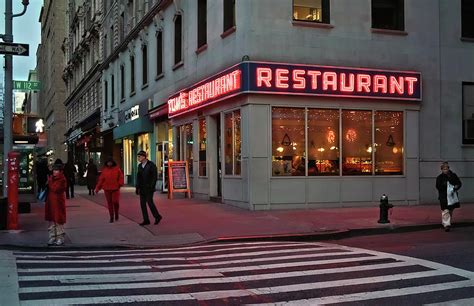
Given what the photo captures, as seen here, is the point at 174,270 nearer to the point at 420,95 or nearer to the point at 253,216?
the point at 253,216

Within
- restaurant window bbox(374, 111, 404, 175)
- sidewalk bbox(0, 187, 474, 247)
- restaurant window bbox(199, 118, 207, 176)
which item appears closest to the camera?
sidewalk bbox(0, 187, 474, 247)

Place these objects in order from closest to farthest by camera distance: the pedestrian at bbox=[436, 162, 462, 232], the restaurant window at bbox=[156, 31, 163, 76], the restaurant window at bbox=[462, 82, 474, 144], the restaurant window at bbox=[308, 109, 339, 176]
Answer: the pedestrian at bbox=[436, 162, 462, 232], the restaurant window at bbox=[308, 109, 339, 176], the restaurant window at bbox=[462, 82, 474, 144], the restaurant window at bbox=[156, 31, 163, 76]

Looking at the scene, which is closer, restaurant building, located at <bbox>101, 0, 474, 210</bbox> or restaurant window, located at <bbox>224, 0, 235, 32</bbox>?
restaurant building, located at <bbox>101, 0, 474, 210</bbox>

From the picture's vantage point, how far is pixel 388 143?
63.1 ft

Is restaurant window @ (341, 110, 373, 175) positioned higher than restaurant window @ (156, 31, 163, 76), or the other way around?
restaurant window @ (156, 31, 163, 76)

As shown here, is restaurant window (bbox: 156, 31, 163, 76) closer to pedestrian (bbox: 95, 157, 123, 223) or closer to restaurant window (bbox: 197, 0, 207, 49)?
restaurant window (bbox: 197, 0, 207, 49)

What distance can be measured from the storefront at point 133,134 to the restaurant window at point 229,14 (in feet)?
36.3

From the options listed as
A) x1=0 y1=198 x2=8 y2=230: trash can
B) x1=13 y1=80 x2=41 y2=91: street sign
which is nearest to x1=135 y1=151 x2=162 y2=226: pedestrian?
x1=0 y1=198 x2=8 y2=230: trash can

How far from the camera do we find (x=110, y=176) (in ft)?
50.3

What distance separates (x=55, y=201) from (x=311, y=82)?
29.3 ft

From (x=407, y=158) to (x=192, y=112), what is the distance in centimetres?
823

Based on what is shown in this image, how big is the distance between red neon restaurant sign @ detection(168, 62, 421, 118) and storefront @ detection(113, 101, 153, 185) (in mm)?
10141

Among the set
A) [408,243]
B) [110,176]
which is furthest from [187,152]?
[408,243]

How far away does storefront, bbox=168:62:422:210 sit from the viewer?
17.2 metres
